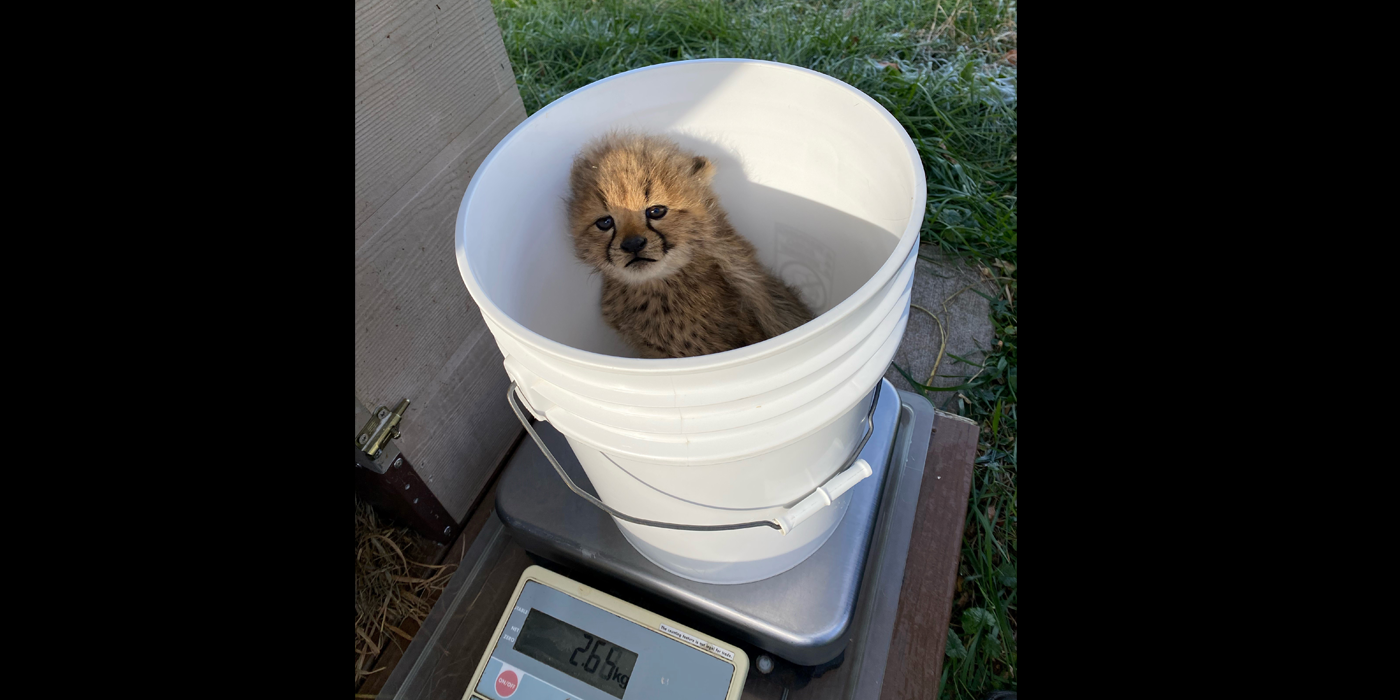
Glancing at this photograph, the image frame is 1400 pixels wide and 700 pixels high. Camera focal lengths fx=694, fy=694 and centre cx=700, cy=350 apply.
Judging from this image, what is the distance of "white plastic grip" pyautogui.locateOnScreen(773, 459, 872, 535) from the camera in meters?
0.66

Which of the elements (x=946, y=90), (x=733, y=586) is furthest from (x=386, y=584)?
(x=946, y=90)

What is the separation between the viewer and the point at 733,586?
82 cm

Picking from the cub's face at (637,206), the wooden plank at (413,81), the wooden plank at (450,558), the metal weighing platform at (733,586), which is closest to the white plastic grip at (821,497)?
the metal weighing platform at (733,586)

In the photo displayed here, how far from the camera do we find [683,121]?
2.75 feet

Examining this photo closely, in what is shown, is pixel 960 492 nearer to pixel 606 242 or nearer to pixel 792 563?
pixel 792 563

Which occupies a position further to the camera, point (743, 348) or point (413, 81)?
point (413, 81)

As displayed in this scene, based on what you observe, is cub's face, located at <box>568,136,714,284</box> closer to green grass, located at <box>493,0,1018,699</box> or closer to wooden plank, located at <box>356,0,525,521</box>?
wooden plank, located at <box>356,0,525,521</box>

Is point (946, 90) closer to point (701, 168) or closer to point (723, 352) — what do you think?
point (701, 168)

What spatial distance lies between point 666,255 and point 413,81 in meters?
0.35

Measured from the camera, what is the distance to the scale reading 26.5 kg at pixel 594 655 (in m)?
0.76

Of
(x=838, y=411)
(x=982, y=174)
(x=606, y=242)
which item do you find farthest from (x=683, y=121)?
(x=982, y=174)

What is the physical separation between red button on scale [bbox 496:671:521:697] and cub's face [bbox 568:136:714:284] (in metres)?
0.47

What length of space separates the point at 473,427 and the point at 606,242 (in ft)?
1.38

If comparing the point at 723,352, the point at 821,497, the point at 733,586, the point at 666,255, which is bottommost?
the point at 733,586
